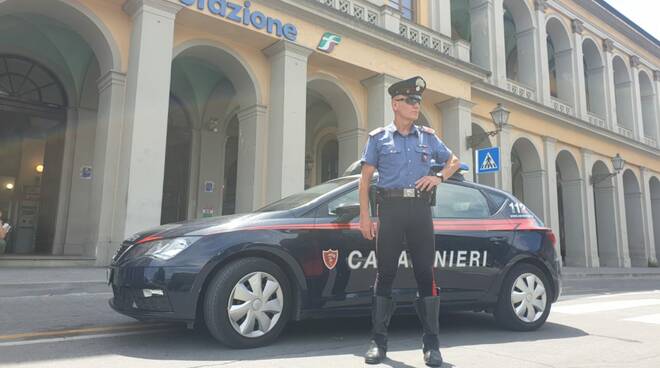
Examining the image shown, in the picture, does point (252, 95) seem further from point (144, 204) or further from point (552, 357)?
point (552, 357)

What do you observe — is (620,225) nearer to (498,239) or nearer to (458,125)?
(458,125)

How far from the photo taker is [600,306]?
23.0ft

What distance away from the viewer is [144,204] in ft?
32.2

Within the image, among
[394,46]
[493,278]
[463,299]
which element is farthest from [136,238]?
[394,46]

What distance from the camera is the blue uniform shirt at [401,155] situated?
3.49m

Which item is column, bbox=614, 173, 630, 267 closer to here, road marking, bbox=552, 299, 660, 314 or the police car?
road marking, bbox=552, 299, 660, 314

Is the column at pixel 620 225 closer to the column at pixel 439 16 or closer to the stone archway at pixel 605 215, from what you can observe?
the stone archway at pixel 605 215

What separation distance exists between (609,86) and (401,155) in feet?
88.3

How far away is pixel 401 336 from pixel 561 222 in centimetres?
2487

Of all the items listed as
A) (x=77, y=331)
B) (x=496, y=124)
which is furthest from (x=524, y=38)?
(x=77, y=331)

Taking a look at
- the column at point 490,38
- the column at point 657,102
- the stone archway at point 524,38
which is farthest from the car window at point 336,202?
the column at point 657,102

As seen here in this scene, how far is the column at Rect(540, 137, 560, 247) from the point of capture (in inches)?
804

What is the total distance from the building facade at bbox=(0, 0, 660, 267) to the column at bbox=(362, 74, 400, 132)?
64mm

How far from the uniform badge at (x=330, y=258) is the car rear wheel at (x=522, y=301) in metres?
A: 1.82
